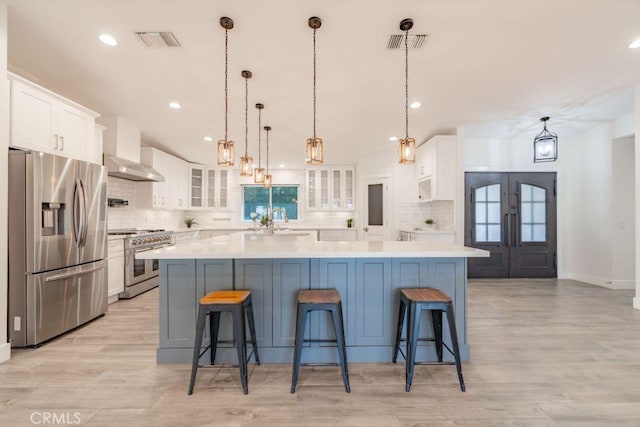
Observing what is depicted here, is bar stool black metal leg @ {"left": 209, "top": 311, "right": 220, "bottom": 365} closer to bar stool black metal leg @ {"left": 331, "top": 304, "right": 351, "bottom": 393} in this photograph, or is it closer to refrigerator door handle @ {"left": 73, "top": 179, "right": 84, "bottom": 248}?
bar stool black metal leg @ {"left": 331, "top": 304, "right": 351, "bottom": 393}

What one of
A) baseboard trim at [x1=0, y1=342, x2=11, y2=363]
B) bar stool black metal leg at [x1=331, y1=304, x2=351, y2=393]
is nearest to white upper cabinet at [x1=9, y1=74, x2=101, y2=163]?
baseboard trim at [x1=0, y1=342, x2=11, y2=363]

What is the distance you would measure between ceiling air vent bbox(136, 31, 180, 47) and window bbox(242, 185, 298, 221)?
4732mm

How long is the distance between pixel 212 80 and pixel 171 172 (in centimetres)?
325

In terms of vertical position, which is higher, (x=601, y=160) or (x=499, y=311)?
(x=601, y=160)

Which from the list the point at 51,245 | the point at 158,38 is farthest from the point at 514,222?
the point at 51,245

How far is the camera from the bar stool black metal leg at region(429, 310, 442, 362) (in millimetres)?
2291

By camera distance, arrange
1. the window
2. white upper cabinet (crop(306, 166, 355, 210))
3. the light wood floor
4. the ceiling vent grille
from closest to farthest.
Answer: the light wood floor < the ceiling vent grille < white upper cabinet (crop(306, 166, 355, 210)) < the window

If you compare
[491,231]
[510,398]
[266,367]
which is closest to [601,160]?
[491,231]

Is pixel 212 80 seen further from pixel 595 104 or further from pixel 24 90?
→ pixel 595 104

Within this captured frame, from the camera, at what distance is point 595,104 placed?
404 cm

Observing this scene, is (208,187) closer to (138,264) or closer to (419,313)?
(138,264)

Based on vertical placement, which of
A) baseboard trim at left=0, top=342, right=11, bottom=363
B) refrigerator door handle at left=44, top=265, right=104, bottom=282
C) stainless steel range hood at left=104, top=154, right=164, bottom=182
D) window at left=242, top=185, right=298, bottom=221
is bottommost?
baseboard trim at left=0, top=342, right=11, bottom=363

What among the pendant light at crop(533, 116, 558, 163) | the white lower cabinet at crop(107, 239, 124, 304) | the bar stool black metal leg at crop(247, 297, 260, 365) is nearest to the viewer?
the bar stool black metal leg at crop(247, 297, 260, 365)

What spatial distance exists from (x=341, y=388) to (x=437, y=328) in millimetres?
901
